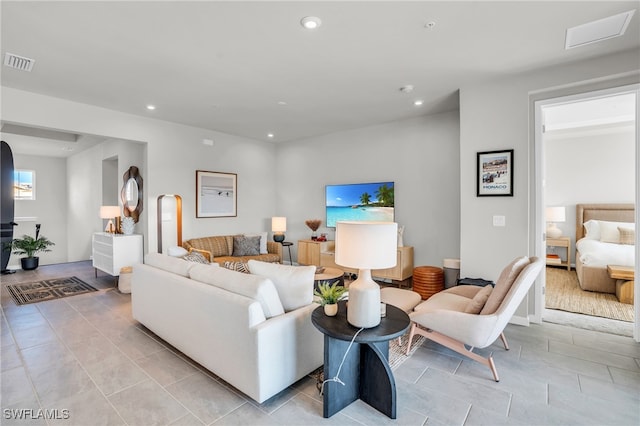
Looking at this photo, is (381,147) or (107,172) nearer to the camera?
(381,147)

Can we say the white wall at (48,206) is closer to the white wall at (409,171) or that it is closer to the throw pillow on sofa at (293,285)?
the white wall at (409,171)

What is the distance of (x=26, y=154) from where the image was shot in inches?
297

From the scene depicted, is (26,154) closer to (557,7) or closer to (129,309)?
(129,309)

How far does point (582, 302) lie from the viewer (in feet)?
13.3

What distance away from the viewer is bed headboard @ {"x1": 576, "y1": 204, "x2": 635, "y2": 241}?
17.9 feet

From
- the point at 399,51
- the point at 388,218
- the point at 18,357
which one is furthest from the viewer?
the point at 388,218

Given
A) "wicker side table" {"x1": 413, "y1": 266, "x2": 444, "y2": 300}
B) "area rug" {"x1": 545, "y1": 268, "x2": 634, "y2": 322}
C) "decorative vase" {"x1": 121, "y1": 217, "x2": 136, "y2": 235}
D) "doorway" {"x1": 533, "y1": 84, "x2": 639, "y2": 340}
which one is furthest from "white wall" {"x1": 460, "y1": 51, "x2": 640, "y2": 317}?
"decorative vase" {"x1": 121, "y1": 217, "x2": 136, "y2": 235}

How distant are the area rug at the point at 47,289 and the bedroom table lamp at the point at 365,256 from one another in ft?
15.3

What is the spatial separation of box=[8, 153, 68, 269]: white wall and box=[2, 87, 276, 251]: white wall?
4.55ft

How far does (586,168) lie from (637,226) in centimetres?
375

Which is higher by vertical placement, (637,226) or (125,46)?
(125,46)

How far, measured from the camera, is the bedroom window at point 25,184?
743cm

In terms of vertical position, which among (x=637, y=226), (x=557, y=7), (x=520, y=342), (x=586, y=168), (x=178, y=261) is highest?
(x=557, y=7)

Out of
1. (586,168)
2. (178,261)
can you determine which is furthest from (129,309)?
(586,168)
